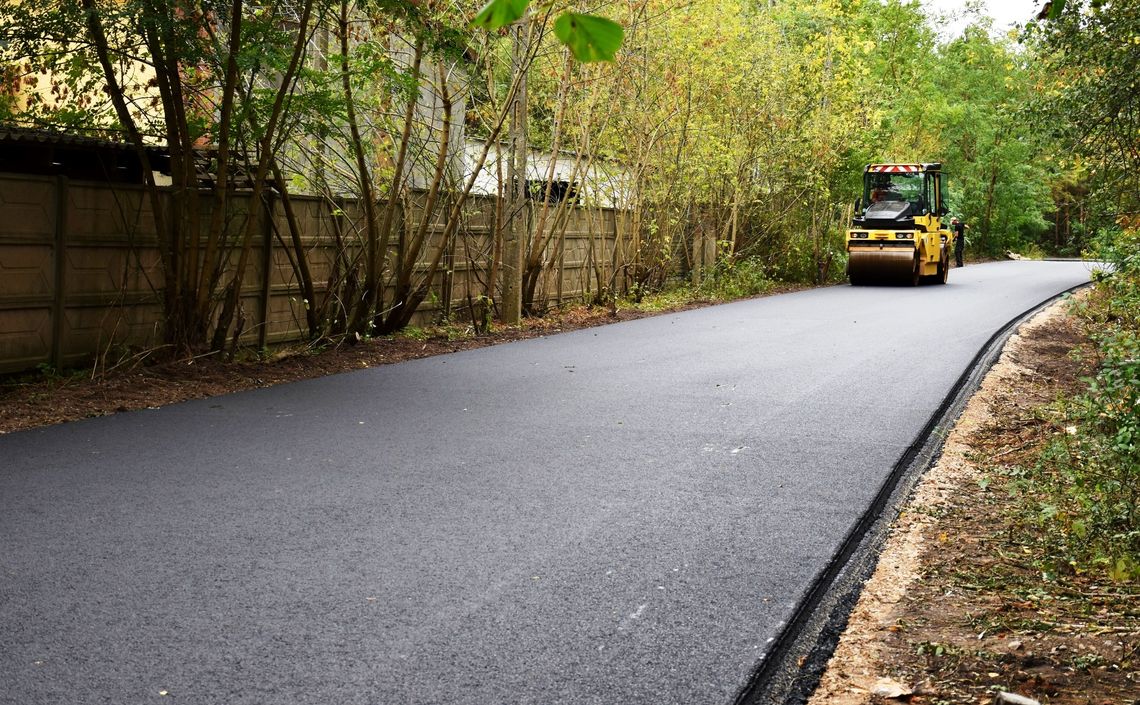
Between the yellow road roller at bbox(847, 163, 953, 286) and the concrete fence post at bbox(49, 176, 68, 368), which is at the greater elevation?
the yellow road roller at bbox(847, 163, 953, 286)

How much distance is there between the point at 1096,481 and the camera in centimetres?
648

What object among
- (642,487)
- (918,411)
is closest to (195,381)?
(642,487)

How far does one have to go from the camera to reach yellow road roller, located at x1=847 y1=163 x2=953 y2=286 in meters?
26.8

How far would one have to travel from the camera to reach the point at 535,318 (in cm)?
1738

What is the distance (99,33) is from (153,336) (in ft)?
9.68

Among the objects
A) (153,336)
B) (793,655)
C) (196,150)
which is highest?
(196,150)

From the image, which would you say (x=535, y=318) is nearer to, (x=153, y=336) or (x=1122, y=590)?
(x=153, y=336)

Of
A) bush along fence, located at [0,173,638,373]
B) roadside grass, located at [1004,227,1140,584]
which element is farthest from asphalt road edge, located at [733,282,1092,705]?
bush along fence, located at [0,173,638,373]

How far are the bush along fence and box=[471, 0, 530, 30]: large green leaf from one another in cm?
902

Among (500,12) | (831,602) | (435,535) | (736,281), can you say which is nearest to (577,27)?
(500,12)

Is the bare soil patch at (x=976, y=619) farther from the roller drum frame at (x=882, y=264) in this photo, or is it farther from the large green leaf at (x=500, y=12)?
the roller drum frame at (x=882, y=264)

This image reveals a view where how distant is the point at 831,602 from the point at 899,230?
23479 millimetres

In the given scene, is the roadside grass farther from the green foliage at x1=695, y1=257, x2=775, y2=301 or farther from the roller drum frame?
the roller drum frame

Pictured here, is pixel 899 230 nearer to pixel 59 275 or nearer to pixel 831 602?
pixel 59 275
